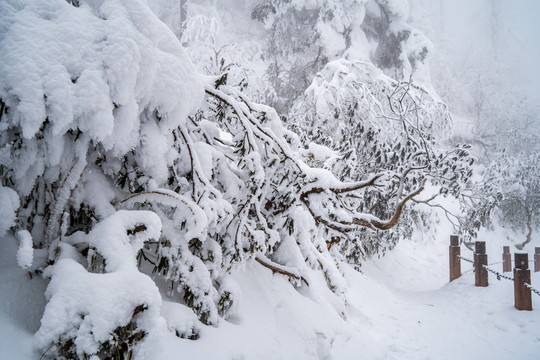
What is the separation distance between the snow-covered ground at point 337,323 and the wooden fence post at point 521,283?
0.58ft

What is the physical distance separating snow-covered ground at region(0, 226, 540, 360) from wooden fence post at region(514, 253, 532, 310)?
0.58 ft

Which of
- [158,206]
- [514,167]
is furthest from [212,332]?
[514,167]

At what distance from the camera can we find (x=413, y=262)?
1176 centimetres

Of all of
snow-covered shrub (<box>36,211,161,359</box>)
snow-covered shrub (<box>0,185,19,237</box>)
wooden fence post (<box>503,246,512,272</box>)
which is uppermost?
wooden fence post (<box>503,246,512,272</box>)

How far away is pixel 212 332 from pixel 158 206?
102cm

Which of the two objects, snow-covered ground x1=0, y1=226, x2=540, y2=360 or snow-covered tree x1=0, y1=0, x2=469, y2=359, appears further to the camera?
snow-covered ground x1=0, y1=226, x2=540, y2=360

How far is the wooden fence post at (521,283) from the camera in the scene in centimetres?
512

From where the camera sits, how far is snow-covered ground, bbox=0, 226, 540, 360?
5.31 feet

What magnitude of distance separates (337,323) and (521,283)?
361 centimetres

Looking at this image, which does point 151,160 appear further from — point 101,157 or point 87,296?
point 87,296

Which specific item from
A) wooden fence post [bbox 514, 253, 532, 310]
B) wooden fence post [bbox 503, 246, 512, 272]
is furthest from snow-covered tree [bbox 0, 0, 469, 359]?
wooden fence post [bbox 503, 246, 512, 272]

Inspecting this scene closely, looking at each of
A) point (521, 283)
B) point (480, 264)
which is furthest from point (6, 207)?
point (480, 264)

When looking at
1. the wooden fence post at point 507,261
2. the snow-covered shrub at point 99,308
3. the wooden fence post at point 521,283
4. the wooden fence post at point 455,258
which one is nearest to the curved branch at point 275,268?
the snow-covered shrub at point 99,308

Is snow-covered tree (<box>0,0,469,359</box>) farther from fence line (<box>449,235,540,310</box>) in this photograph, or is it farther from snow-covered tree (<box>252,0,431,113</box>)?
snow-covered tree (<box>252,0,431,113</box>)
